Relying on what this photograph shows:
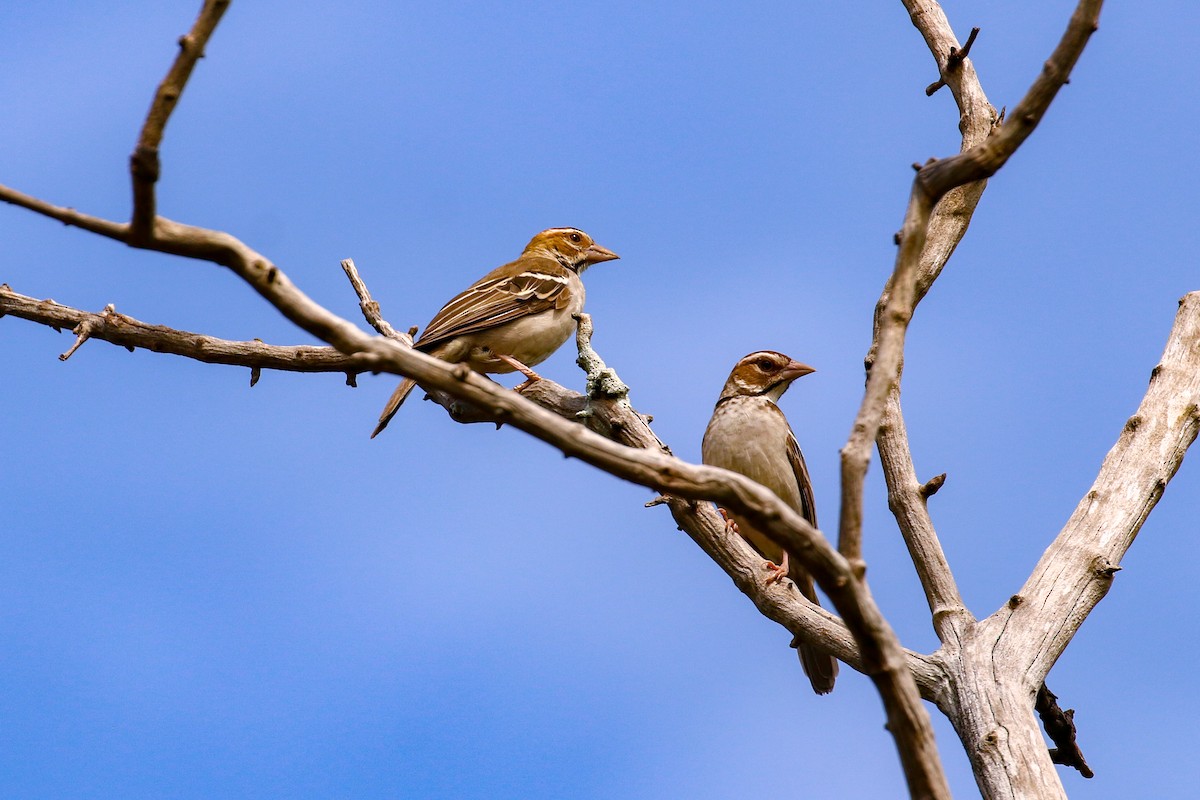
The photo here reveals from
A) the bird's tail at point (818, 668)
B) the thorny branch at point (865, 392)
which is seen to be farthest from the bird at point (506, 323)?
the thorny branch at point (865, 392)

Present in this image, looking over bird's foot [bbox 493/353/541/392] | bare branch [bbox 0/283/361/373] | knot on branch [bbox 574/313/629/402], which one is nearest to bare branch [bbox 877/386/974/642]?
knot on branch [bbox 574/313/629/402]

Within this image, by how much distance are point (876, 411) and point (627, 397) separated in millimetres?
2897

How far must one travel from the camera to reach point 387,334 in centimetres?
818

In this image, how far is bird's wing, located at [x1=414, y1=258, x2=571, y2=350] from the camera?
800cm

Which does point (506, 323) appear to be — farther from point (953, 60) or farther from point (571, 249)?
point (953, 60)

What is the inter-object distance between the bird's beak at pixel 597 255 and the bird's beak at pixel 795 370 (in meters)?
2.19

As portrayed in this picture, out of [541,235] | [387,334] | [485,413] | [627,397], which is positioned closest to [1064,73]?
[485,413]

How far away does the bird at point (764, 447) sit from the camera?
7785mm

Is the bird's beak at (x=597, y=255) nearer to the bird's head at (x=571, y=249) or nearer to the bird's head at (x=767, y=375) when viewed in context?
the bird's head at (x=571, y=249)

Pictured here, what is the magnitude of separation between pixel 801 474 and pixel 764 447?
1.22 feet

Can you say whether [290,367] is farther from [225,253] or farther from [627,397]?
[225,253]

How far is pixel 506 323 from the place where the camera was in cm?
816

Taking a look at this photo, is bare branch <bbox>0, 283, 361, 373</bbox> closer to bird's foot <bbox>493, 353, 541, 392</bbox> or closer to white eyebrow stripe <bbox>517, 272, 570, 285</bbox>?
bird's foot <bbox>493, 353, 541, 392</bbox>

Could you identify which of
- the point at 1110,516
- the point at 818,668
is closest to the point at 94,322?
the point at 818,668
